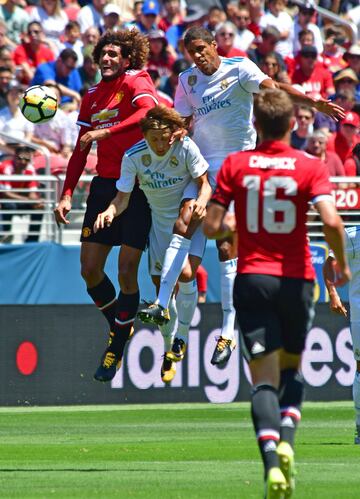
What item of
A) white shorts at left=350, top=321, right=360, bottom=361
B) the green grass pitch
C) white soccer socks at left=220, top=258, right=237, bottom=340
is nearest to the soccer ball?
white soccer socks at left=220, top=258, right=237, bottom=340

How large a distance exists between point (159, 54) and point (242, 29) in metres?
2.14

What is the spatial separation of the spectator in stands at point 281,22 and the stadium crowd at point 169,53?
25mm

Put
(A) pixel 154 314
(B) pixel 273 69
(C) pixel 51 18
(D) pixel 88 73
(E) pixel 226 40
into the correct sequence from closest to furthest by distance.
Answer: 1. (A) pixel 154 314
2. (B) pixel 273 69
3. (E) pixel 226 40
4. (D) pixel 88 73
5. (C) pixel 51 18

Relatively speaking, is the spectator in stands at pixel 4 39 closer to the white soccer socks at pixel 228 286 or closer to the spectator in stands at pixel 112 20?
the spectator in stands at pixel 112 20

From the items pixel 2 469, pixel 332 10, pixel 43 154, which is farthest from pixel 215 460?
pixel 332 10

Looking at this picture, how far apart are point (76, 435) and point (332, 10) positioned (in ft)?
51.8

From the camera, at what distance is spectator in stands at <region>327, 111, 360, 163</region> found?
20000 mm

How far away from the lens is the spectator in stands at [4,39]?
2098 cm

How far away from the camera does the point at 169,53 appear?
22.0 m

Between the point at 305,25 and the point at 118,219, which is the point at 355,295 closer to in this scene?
the point at 118,219

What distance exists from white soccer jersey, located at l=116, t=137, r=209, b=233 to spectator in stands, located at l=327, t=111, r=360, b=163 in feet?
27.6

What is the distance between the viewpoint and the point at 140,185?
11.9m

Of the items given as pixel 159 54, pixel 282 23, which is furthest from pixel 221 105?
pixel 282 23

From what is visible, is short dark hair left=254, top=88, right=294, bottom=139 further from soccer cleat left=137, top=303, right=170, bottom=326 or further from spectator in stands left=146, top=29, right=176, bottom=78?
spectator in stands left=146, top=29, right=176, bottom=78
